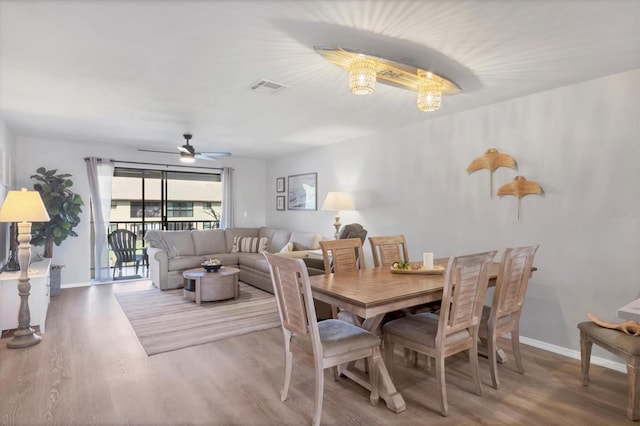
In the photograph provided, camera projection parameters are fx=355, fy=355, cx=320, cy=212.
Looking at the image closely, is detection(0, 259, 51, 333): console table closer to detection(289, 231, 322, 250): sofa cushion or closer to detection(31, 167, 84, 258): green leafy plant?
detection(31, 167, 84, 258): green leafy plant

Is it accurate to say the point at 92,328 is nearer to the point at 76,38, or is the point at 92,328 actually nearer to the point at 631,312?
the point at 76,38

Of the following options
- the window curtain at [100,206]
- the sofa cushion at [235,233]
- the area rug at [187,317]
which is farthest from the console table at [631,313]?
the window curtain at [100,206]

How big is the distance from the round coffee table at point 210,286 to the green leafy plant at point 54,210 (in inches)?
82.9

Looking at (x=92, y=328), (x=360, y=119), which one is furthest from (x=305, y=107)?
(x=92, y=328)

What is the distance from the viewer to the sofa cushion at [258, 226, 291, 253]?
21.6 feet

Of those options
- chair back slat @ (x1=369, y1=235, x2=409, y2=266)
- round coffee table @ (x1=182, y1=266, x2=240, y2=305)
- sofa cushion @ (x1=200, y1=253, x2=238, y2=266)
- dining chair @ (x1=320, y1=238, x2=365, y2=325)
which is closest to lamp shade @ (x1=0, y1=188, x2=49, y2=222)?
round coffee table @ (x1=182, y1=266, x2=240, y2=305)

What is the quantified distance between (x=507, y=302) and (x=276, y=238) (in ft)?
15.3

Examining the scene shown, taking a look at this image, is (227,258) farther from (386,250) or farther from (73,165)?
(386,250)

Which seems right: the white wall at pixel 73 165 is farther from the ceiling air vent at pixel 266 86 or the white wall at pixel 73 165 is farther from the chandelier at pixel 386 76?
the chandelier at pixel 386 76

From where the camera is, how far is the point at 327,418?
224 cm

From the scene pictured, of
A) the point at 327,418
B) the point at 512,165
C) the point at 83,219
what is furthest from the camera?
the point at 83,219

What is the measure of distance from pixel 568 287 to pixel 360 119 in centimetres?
286

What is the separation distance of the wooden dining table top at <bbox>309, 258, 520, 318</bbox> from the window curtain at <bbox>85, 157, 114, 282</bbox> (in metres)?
5.19

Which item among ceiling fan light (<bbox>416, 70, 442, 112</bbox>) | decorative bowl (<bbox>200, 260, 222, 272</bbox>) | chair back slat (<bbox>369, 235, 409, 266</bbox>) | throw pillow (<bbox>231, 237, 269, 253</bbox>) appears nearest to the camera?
ceiling fan light (<bbox>416, 70, 442, 112</bbox>)
